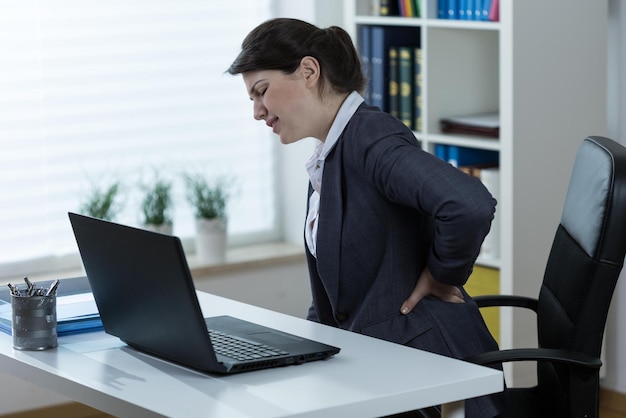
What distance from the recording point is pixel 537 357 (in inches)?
81.8

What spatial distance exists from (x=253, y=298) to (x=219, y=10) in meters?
1.08

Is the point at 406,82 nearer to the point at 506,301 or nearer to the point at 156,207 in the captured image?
the point at 156,207

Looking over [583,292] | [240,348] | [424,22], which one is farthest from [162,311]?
[424,22]

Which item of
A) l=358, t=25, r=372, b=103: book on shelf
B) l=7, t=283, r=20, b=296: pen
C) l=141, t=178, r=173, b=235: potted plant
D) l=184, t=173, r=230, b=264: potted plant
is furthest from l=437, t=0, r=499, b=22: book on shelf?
A: l=7, t=283, r=20, b=296: pen

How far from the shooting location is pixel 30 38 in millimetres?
3775

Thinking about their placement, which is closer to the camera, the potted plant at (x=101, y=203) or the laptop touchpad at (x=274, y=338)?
the laptop touchpad at (x=274, y=338)

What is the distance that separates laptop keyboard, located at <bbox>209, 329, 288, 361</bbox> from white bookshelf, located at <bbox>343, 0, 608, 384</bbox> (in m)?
1.67

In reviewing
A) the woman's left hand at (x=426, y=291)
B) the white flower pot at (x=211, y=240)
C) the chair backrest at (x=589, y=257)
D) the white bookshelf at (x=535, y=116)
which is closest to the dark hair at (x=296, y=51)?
the woman's left hand at (x=426, y=291)

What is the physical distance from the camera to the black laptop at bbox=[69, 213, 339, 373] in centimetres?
178

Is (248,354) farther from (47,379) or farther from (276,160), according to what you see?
(276,160)

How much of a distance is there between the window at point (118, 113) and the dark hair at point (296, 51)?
1.37 meters

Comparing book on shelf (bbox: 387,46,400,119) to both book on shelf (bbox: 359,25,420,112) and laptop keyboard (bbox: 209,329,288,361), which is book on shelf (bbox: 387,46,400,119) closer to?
book on shelf (bbox: 359,25,420,112)

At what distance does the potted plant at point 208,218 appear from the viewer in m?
4.01

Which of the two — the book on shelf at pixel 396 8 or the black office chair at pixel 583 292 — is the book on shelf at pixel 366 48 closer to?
the book on shelf at pixel 396 8
